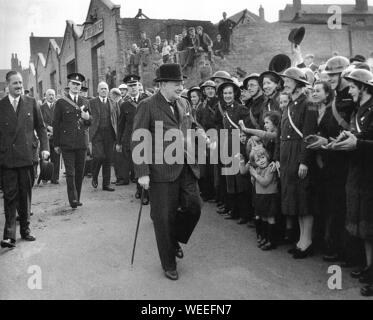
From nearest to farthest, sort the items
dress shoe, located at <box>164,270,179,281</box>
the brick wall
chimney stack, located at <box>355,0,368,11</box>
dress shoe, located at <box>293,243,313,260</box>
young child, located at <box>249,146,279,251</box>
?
dress shoe, located at <box>164,270,179,281</box> → dress shoe, located at <box>293,243,313,260</box> → young child, located at <box>249,146,279,251</box> → the brick wall → chimney stack, located at <box>355,0,368,11</box>

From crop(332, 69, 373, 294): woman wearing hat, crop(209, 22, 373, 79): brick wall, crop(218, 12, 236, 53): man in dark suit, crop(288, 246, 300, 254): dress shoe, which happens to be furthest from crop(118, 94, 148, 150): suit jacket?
crop(218, 12, 236, 53): man in dark suit

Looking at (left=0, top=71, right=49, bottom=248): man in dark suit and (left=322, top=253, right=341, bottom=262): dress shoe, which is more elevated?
(left=0, top=71, right=49, bottom=248): man in dark suit

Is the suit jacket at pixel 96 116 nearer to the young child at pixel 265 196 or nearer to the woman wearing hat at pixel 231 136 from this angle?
the woman wearing hat at pixel 231 136

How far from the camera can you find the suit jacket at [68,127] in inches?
311

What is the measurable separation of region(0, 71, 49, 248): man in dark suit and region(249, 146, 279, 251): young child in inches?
120

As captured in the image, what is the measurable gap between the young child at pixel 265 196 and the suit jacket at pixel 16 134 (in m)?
3.03

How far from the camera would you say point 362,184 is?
164 inches

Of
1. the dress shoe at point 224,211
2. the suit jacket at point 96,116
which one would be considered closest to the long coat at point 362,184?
the dress shoe at point 224,211

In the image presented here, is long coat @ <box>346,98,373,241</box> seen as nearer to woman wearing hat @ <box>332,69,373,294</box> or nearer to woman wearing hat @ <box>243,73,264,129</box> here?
woman wearing hat @ <box>332,69,373,294</box>

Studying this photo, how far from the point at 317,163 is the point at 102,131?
5876 millimetres

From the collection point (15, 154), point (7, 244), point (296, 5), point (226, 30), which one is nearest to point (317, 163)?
point (15, 154)

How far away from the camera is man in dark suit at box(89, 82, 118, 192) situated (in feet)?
31.4

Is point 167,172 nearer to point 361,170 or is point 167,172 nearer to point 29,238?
point 361,170
